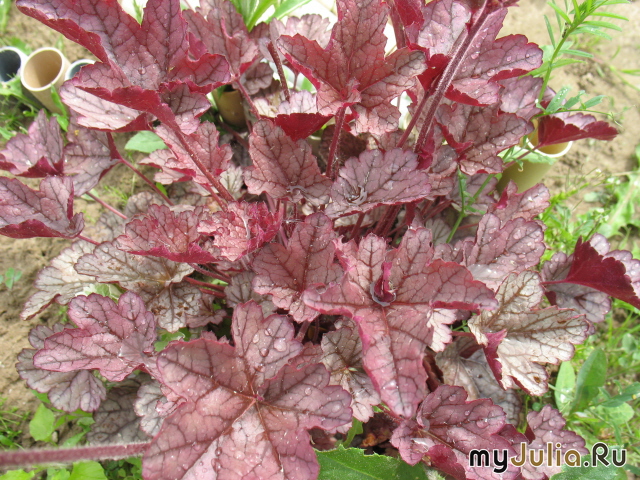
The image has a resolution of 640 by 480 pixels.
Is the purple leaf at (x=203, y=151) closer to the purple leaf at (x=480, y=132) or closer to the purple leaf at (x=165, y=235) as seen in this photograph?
the purple leaf at (x=165, y=235)

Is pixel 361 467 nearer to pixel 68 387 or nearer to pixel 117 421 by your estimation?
pixel 117 421

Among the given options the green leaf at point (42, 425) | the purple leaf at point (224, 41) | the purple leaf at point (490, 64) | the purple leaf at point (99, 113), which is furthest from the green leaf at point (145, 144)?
the purple leaf at point (490, 64)

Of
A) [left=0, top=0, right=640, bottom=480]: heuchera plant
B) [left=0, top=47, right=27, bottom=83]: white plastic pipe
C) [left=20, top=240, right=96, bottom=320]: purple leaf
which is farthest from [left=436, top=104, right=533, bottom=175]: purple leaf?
[left=0, top=47, right=27, bottom=83]: white plastic pipe

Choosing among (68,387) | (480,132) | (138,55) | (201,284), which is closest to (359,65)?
(480,132)

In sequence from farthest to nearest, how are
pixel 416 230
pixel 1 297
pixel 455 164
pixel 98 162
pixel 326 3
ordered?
pixel 326 3 < pixel 1 297 < pixel 98 162 < pixel 455 164 < pixel 416 230

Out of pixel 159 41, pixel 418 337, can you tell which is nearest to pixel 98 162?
pixel 159 41

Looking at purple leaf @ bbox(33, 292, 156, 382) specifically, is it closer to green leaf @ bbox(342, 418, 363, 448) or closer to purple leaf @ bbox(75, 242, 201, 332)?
purple leaf @ bbox(75, 242, 201, 332)

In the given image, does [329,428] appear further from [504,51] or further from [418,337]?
[504,51]
